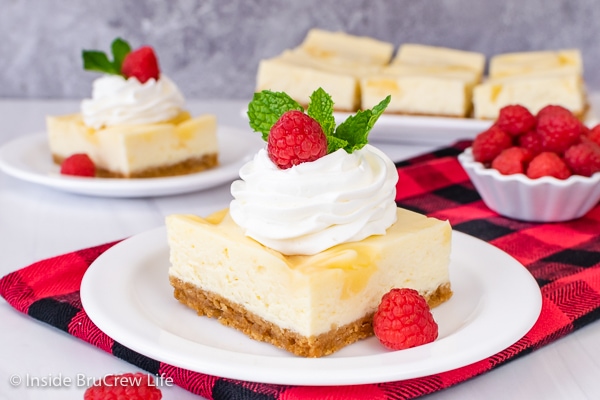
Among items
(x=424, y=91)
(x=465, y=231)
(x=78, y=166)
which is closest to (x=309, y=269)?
(x=465, y=231)

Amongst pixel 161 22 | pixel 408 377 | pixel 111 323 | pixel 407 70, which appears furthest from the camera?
pixel 161 22

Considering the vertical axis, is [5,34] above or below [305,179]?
below

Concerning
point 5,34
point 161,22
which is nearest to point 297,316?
point 161,22

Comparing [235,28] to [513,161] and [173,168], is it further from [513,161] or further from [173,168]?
[513,161]

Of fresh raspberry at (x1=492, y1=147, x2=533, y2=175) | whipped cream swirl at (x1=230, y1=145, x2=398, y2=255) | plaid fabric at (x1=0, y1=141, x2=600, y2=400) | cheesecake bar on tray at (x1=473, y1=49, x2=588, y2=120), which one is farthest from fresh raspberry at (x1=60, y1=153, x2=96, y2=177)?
cheesecake bar on tray at (x1=473, y1=49, x2=588, y2=120)

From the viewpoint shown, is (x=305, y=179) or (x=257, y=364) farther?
(x=305, y=179)

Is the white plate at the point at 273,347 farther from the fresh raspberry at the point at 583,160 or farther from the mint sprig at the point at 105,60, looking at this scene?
the mint sprig at the point at 105,60

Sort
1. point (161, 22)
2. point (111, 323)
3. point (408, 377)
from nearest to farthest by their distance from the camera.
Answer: point (408, 377)
point (111, 323)
point (161, 22)

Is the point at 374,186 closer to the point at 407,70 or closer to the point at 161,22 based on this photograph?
the point at 407,70
